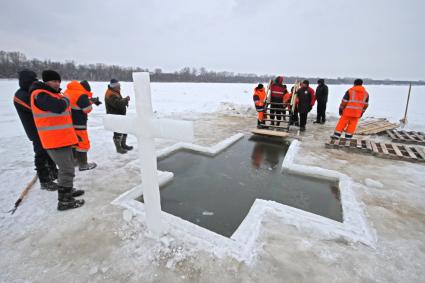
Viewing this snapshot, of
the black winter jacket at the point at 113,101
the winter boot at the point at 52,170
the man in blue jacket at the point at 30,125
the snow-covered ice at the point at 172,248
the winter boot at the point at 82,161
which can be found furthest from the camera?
the black winter jacket at the point at 113,101

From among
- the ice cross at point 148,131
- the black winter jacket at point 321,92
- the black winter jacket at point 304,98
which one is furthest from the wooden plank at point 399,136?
the ice cross at point 148,131

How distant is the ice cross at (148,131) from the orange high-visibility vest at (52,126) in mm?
753

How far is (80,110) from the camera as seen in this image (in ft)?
12.2

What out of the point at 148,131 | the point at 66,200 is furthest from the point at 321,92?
the point at 66,200

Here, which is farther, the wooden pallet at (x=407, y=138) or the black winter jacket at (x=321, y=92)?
the black winter jacket at (x=321, y=92)

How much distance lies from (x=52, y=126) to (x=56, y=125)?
42 mm

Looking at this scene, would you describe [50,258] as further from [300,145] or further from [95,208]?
[300,145]

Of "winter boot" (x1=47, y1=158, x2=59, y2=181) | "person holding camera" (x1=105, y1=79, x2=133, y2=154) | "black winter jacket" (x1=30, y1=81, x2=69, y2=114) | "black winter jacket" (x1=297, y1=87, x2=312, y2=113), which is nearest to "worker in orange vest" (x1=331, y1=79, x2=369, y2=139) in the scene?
"black winter jacket" (x1=297, y1=87, x2=312, y2=113)

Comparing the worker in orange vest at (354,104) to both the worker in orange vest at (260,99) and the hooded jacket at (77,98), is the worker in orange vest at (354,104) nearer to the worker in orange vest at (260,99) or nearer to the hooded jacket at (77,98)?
the worker in orange vest at (260,99)

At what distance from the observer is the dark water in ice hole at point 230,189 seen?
287cm

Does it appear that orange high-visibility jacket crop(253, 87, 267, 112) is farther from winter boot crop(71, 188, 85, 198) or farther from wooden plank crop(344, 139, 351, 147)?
winter boot crop(71, 188, 85, 198)

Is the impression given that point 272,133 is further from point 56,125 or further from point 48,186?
point 48,186

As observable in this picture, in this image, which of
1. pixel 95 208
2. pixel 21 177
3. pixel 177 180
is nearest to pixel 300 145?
pixel 177 180

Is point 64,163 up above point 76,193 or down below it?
above
